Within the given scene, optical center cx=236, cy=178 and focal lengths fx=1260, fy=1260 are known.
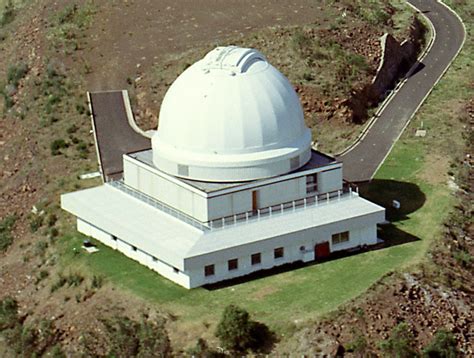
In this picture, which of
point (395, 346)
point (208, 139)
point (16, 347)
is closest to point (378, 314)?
point (395, 346)

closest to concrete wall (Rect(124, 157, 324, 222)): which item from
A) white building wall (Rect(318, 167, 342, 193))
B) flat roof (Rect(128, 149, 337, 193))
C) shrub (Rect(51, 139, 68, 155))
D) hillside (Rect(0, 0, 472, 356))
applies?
white building wall (Rect(318, 167, 342, 193))

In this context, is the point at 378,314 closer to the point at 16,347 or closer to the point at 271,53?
the point at 16,347

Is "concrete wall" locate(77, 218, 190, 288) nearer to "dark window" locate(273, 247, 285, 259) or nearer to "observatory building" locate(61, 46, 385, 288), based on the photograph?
"observatory building" locate(61, 46, 385, 288)

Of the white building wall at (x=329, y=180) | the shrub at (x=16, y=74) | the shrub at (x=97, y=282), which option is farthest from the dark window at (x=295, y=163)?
the shrub at (x=16, y=74)

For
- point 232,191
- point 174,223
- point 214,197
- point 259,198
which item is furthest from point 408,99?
point 174,223

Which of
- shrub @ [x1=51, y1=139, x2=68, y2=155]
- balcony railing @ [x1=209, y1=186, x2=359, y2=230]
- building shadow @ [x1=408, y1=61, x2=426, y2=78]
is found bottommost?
shrub @ [x1=51, y1=139, x2=68, y2=155]

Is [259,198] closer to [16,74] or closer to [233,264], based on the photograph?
[233,264]
